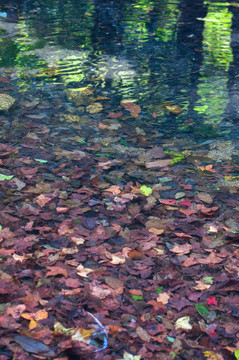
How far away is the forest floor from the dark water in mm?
734

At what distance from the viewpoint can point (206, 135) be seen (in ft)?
12.7

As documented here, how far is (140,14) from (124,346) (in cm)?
724

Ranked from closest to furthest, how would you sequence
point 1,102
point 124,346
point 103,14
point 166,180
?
point 124,346 < point 166,180 < point 1,102 < point 103,14

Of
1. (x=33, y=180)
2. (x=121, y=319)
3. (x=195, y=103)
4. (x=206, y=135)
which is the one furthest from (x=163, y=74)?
(x=121, y=319)

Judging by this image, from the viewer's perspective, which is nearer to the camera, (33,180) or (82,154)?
(33,180)

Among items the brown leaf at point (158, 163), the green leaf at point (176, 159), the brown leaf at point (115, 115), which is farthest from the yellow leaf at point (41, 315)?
the brown leaf at point (115, 115)

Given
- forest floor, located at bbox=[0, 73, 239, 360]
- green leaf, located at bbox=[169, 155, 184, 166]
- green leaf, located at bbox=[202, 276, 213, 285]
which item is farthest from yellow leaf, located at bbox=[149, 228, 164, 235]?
green leaf, located at bbox=[169, 155, 184, 166]

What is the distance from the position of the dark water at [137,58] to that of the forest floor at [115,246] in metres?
0.73

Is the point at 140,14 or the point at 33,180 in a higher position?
the point at 140,14

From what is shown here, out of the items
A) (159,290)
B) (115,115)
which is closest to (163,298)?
(159,290)

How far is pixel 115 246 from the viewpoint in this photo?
7.63 ft

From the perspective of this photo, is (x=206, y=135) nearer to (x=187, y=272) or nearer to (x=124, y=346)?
(x=187, y=272)

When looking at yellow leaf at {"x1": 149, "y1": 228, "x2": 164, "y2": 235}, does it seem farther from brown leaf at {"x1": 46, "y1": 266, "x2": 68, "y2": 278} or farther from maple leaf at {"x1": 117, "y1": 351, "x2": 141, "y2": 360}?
maple leaf at {"x1": 117, "y1": 351, "x2": 141, "y2": 360}

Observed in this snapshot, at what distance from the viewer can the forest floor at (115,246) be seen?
1.75 meters
